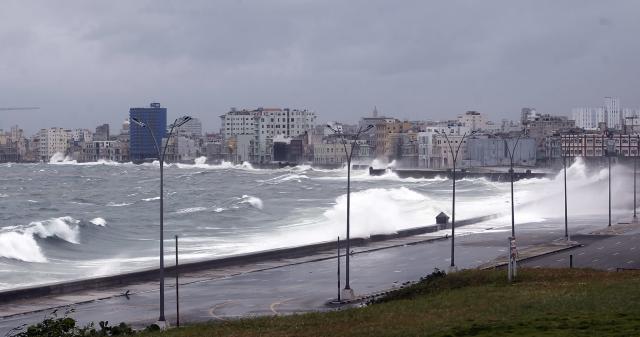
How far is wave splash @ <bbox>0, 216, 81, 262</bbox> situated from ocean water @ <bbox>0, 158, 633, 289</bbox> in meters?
0.08

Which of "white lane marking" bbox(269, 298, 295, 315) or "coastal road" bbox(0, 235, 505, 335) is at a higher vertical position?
"white lane marking" bbox(269, 298, 295, 315)

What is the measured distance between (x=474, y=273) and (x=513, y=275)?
2263mm

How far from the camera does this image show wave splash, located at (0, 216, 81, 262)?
172ft

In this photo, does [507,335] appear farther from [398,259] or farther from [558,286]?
[398,259]

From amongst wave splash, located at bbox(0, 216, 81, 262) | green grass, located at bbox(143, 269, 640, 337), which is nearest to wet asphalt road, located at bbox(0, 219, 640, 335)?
green grass, located at bbox(143, 269, 640, 337)

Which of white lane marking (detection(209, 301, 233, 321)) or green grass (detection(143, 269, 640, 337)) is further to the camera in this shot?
white lane marking (detection(209, 301, 233, 321))

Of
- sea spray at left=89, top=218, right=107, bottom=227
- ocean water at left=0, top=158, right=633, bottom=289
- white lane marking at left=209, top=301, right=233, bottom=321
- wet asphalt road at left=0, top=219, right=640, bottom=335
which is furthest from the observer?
sea spray at left=89, top=218, right=107, bottom=227

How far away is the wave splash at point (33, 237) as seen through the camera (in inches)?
2068

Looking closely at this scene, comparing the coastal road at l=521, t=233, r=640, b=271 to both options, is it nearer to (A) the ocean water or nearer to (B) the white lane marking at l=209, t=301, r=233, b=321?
(B) the white lane marking at l=209, t=301, r=233, b=321

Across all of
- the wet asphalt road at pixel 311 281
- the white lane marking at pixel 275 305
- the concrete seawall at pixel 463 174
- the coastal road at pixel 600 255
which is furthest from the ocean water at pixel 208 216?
the coastal road at pixel 600 255

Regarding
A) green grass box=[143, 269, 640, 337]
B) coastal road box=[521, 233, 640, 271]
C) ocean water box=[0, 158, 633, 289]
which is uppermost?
green grass box=[143, 269, 640, 337]

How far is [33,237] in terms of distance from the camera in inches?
2357

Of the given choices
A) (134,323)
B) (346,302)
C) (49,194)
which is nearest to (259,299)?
(346,302)

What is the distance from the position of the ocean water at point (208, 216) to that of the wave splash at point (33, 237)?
8 centimetres
